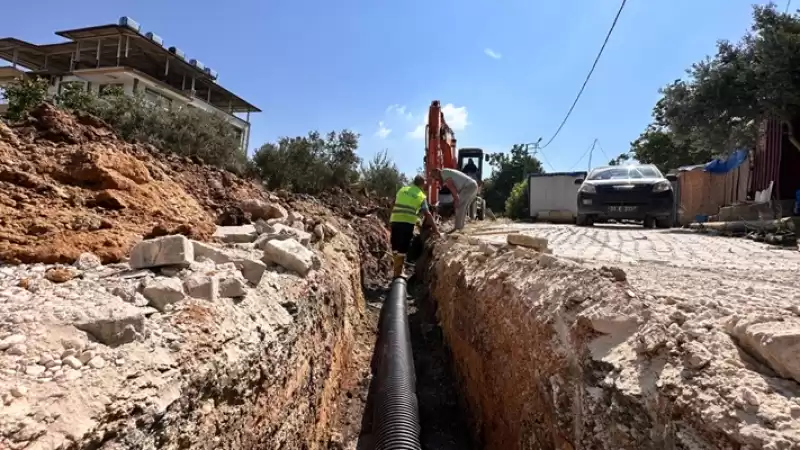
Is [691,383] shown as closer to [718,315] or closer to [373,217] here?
[718,315]

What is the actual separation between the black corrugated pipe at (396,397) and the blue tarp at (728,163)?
44.5ft

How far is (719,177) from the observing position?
56.1ft

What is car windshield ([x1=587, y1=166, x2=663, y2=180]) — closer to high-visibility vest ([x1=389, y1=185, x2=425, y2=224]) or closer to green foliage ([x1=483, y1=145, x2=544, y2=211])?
high-visibility vest ([x1=389, y1=185, x2=425, y2=224])

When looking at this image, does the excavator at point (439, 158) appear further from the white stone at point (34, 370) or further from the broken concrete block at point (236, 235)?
the white stone at point (34, 370)

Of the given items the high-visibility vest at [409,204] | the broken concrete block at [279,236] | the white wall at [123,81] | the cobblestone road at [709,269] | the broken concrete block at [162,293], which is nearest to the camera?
the broken concrete block at [162,293]

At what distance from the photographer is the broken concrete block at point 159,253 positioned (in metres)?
2.80

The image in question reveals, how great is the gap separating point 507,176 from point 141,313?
4260 cm

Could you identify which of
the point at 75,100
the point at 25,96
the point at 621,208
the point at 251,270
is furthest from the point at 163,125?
the point at 621,208

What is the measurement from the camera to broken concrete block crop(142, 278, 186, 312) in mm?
2387

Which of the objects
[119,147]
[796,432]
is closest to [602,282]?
[796,432]

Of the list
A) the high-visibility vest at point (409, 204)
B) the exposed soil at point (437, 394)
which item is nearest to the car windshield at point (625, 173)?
the high-visibility vest at point (409, 204)

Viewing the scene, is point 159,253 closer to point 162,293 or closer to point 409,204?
point 162,293

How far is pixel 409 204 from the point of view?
26.3 ft

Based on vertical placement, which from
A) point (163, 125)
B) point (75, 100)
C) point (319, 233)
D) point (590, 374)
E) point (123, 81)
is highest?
point (123, 81)
